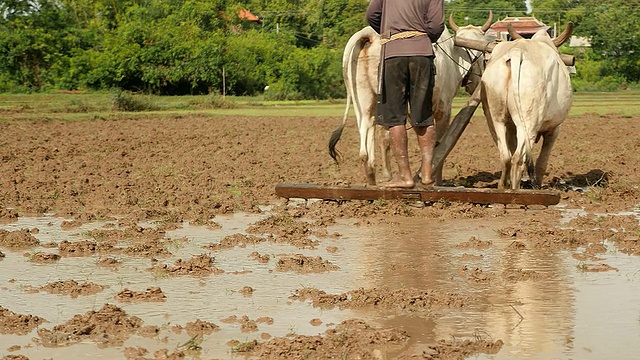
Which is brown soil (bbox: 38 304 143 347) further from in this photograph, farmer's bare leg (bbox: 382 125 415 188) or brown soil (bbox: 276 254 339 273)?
farmer's bare leg (bbox: 382 125 415 188)

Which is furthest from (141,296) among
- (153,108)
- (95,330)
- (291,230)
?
(153,108)

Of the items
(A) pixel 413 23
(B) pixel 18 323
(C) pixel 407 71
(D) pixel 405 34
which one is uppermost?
(A) pixel 413 23

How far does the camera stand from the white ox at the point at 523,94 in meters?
9.98

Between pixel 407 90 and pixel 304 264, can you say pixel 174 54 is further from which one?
pixel 304 264

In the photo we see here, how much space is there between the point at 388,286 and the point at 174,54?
44342mm

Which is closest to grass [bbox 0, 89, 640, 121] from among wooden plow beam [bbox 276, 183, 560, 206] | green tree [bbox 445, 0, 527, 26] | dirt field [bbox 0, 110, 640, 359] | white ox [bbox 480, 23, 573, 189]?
dirt field [bbox 0, 110, 640, 359]

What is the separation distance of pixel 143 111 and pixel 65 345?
101 ft

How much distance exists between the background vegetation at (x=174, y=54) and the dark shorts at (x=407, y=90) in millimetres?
27573

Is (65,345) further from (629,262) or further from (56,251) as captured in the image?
(629,262)

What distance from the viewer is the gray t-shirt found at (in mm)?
9016

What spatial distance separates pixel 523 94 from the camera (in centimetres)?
1000

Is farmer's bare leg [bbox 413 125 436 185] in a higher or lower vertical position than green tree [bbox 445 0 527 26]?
lower

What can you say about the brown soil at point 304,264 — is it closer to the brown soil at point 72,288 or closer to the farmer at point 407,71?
the brown soil at point 72,288

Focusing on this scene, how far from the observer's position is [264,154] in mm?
16734
